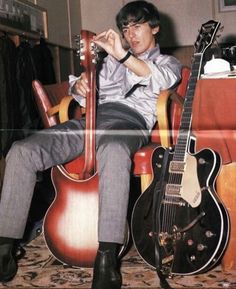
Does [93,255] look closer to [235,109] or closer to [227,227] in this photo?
[227,227]

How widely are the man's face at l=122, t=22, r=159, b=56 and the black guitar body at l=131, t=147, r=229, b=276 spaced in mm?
540

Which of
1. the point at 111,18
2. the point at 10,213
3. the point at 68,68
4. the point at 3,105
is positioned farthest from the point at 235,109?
the point at 111,18

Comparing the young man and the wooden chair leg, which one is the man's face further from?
the wooden chair leg

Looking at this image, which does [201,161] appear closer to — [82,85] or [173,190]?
[173,190]

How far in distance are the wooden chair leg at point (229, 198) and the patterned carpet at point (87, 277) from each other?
32mm

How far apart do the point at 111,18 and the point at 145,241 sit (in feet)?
8.78

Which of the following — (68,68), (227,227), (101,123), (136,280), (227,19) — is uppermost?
(227,19)

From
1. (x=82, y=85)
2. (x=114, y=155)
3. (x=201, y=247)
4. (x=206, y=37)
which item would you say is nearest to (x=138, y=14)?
(x=206, y=37)

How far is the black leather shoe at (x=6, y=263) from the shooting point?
3.83 ft

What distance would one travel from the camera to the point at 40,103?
154 cm

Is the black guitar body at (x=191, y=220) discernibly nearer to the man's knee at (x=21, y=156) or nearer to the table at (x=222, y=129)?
the table at (x=222, y=129)

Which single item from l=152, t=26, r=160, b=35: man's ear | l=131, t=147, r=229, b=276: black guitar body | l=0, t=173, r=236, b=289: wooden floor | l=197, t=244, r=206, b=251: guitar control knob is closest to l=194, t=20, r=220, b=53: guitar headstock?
l=152, t=26, r=160, b=35: man's ear

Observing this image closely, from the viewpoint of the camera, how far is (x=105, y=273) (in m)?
1.09

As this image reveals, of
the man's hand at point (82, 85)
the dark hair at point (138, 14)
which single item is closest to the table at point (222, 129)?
the man's hand at point (82, 85)
